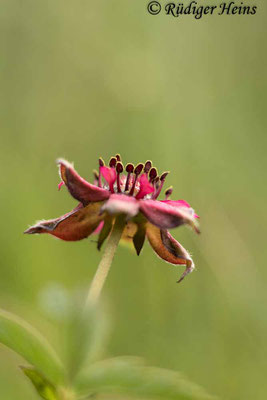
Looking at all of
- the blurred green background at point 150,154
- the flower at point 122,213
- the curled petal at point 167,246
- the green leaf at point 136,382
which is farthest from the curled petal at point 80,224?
the blurred green background at point 150,154

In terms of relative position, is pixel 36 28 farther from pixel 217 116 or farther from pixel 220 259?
pixel 220 259

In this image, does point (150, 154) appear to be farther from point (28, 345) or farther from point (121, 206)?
point (28, 345)

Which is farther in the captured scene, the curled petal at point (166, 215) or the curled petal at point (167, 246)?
the curled petal at point (167, 246)

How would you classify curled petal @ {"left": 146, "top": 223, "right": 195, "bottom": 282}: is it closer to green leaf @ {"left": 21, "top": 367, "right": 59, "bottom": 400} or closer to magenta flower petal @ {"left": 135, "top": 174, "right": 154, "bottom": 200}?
magenta flower petal @ {"left": 135, "top": 174, "right": 154, "bottom": 200}

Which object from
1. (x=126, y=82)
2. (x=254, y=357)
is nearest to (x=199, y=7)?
(x=126, y=82)

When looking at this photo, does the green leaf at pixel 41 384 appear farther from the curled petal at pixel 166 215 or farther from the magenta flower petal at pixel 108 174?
the magenta flower petal at pixel 108 174

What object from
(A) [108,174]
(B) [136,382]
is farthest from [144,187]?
(B) [136,382]
